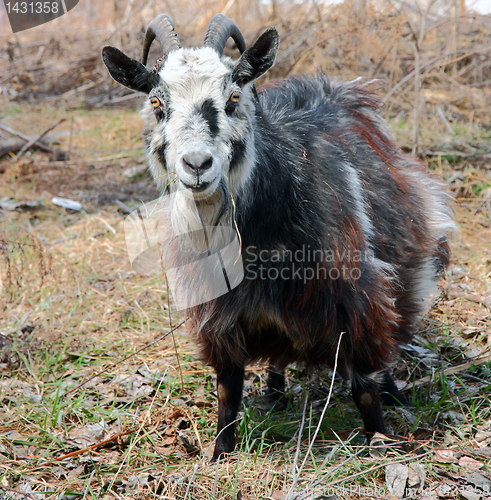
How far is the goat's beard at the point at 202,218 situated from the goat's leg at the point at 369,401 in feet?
3.78

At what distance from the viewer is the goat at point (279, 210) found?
8.27 feet

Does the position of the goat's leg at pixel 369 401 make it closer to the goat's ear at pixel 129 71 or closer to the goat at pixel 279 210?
the goat at pixel 279 210

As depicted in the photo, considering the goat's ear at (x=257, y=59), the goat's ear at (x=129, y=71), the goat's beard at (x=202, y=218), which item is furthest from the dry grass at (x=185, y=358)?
the goat's ear at (x=257, y=59)

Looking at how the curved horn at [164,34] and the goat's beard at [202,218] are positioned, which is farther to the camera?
the curved horn at [164,34]

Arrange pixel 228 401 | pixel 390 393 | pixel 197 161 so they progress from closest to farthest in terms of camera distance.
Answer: pixel 197 161 < pixel 228 401 < pixel 390 393

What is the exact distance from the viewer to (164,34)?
2.95 m

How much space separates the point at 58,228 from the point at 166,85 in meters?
3.93

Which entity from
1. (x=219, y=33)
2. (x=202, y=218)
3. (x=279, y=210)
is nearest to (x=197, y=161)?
(x=202, y=218)

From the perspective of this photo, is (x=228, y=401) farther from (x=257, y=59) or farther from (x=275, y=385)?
(x=257, y=59)

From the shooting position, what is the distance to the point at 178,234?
2791mm

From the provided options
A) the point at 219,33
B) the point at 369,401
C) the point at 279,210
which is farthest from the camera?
the point at 369,401

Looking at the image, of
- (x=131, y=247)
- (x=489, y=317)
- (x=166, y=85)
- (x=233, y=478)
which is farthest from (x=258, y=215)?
(x=131, y=247)

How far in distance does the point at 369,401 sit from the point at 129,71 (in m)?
2.22

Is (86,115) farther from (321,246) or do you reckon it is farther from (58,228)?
(321,246)
